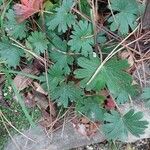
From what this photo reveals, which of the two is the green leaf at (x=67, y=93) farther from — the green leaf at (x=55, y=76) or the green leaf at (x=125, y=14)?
the green leaf at (x=125, y=14)

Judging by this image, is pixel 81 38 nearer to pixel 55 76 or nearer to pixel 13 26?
pixel 55 76

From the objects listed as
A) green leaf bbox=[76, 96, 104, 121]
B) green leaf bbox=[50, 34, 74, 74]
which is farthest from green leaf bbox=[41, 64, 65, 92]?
green leaf bbox=[76, 96, 104, 121]

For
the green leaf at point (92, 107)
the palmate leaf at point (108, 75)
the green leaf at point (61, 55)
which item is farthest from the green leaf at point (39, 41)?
the green leaf at point (92, 107)

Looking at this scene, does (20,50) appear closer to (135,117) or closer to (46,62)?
(46,62)

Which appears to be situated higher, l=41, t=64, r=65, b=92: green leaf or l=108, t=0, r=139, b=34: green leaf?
l=108, t=0, r=139, b=34: green leaf

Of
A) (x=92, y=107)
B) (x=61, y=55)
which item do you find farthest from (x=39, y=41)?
(x=92, y=107)

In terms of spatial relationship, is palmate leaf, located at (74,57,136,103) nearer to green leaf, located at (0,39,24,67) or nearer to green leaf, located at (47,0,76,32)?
green leaf, located at (47,0,76,32)
